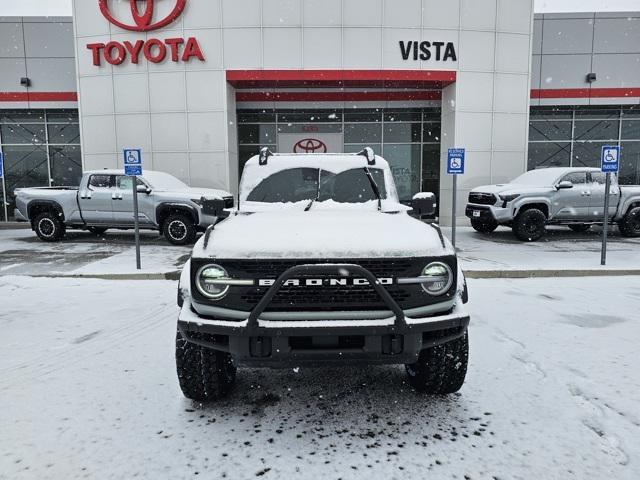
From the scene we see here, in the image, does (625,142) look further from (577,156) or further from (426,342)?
(426,342)

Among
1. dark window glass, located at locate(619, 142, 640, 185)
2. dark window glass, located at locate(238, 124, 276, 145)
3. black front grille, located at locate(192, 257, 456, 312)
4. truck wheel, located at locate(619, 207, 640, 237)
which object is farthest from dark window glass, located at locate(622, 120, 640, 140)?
black front grille, located at locate(192, 257, 456, 312)

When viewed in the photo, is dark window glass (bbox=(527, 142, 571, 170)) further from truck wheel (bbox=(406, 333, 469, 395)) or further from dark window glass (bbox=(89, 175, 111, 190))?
truck wheel (bbox=(406, 333, 469, 395))

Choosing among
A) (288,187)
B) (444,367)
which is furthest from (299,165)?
(444,367)

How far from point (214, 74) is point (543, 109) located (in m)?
12.6

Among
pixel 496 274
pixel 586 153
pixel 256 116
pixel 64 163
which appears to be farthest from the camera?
pixel 64 163

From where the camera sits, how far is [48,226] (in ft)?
41.0

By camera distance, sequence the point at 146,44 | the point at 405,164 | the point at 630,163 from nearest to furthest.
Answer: the point at 146,44
the point at 405,164
the point at 630,163

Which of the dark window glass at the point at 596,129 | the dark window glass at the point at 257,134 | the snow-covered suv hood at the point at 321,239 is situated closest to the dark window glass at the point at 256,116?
the dark window glass at the point at 257,134

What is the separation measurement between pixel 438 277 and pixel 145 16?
1548 centimetres

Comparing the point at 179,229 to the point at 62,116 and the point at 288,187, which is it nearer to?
the point at 288,187

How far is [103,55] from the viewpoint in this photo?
15375mm

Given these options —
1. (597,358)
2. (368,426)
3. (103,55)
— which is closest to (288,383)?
(368,426)

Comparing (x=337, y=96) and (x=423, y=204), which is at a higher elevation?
(x=337, y=96)

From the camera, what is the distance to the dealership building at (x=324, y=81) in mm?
15086
